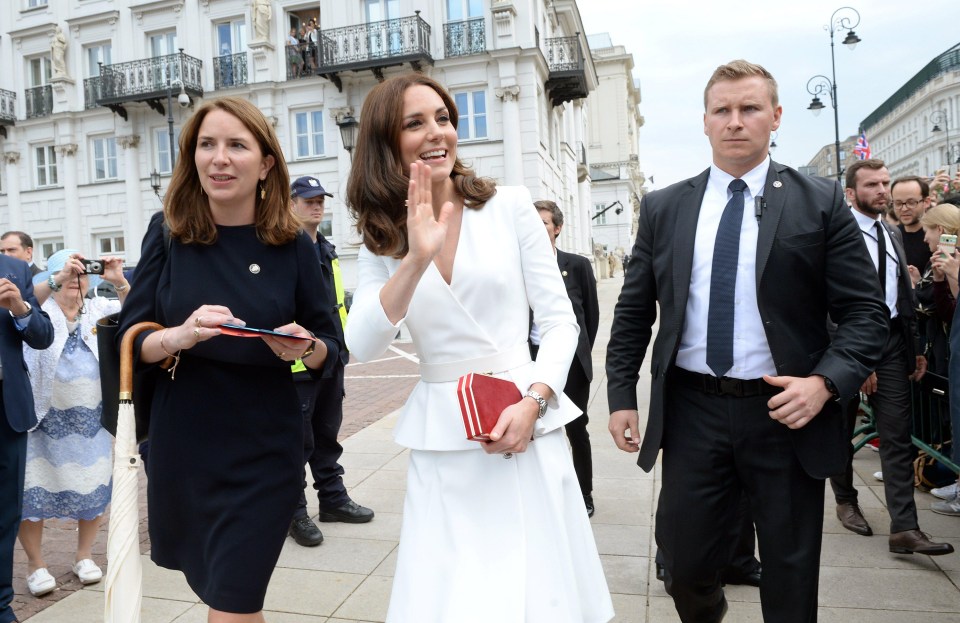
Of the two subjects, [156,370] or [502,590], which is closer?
[502,590]

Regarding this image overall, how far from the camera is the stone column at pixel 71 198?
2795cm

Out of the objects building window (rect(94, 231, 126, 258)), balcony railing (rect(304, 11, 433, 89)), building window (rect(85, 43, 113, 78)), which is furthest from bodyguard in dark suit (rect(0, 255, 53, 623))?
building window (rect(85, 43, 113, 78))

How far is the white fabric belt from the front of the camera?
2.24 metres

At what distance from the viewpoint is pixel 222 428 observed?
2.45 meters

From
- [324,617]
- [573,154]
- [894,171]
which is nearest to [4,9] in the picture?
[573,154]

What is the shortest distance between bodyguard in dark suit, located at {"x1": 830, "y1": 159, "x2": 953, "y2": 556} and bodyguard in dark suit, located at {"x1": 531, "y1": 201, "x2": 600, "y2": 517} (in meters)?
1.61

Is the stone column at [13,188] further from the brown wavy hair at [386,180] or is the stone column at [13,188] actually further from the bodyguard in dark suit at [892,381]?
the brown wavy hair at [386,180]

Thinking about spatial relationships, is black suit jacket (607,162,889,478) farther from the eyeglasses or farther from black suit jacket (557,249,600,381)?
the eyeglasses

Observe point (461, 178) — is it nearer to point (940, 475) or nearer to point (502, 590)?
point (502, 590)

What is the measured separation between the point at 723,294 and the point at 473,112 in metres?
23.2

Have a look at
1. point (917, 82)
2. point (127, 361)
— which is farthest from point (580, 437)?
point (917, 82)

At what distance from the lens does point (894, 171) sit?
301ft

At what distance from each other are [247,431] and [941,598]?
3404mm

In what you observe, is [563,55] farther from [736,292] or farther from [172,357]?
[172,357]
